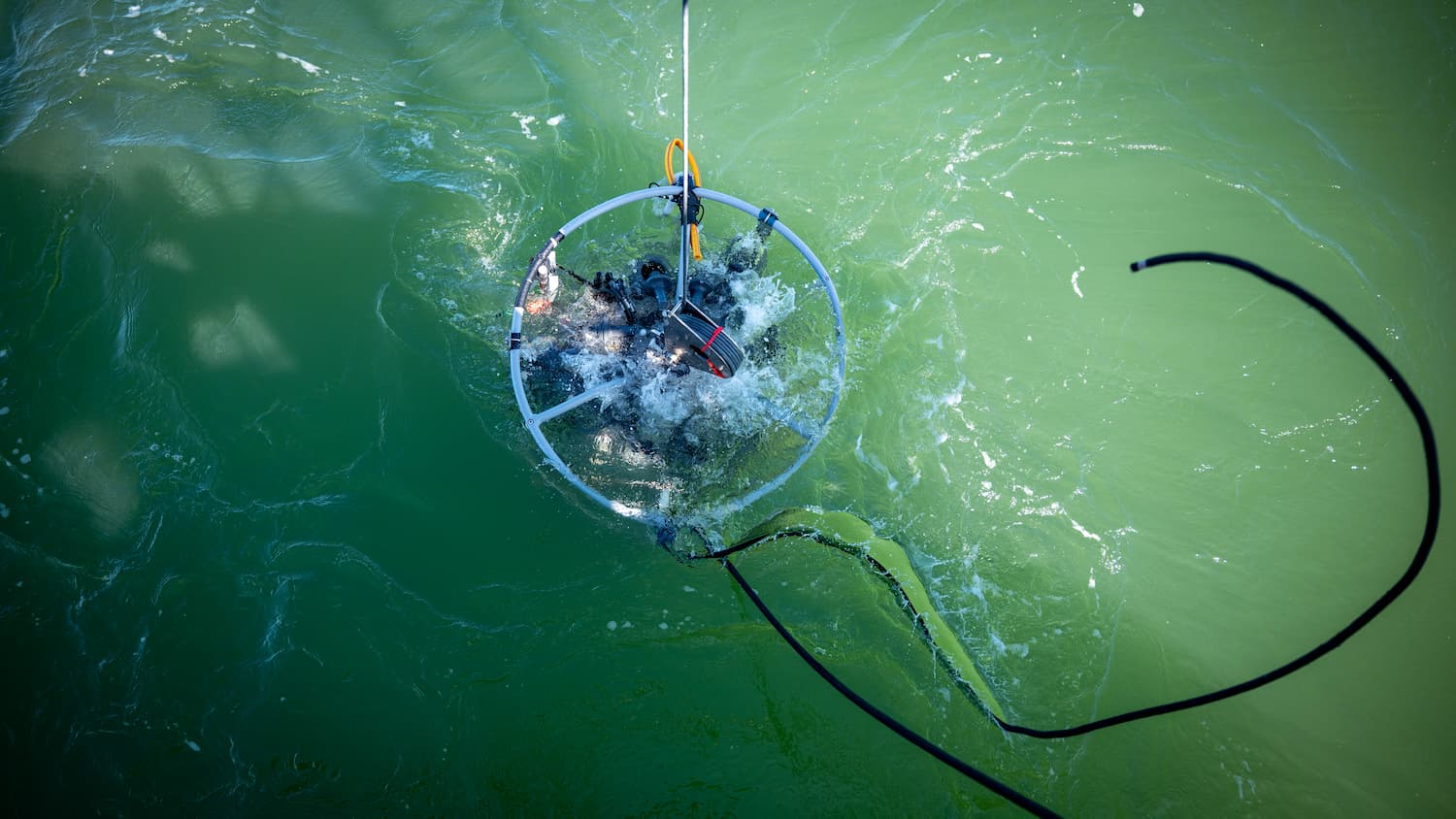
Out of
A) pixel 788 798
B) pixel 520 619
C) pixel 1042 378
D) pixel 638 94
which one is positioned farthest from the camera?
pixel 638 94

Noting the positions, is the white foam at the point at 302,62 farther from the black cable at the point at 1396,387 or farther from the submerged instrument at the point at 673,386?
the black cable at the point at 1396,387

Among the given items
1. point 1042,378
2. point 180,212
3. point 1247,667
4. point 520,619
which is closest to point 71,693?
point 520,619

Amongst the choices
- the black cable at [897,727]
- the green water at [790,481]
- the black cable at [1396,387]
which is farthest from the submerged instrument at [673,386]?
the black cable at [1396,387]

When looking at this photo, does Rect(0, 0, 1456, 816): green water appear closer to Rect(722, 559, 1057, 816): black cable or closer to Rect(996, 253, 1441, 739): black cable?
Rect(722, 559, 1057, 816): black cable

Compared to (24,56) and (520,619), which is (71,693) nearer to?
(520,619)

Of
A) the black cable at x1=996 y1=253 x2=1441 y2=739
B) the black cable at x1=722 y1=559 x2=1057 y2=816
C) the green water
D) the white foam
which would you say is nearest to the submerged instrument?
the green water

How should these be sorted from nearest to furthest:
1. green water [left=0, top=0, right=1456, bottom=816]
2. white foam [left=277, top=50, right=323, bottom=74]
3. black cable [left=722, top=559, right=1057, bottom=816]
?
black cable [left=722, top=559, right=1057, bottom=816] → green water [left=0, top=0, right=1456, bottom=816] → white foam [left=277, top=50, right=323, bottom=74]

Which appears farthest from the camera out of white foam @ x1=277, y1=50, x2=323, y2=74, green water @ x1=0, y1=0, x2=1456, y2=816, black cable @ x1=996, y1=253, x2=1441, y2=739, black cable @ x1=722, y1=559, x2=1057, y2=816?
white foam @ x1=277, y1=50, x2=323, y2=74
